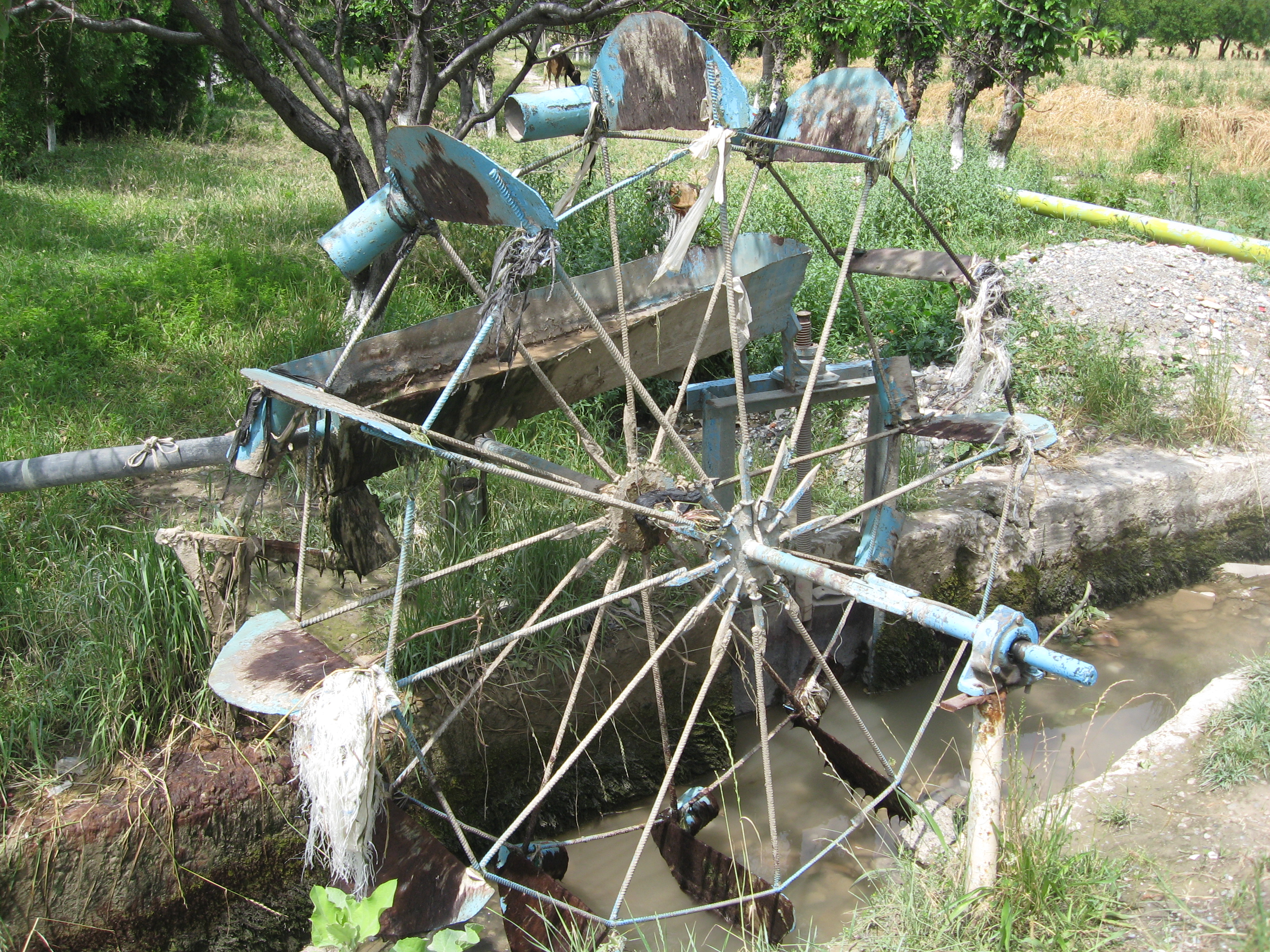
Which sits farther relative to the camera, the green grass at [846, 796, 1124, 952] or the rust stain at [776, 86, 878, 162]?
the rust stain at [776, 86, 878, 162]

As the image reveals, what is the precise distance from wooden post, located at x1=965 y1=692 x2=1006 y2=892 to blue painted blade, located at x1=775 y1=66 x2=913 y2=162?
1.98 metres

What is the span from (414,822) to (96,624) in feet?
4.35

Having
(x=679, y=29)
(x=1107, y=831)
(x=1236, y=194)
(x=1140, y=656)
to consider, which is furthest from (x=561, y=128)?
(x=1236, y=194)

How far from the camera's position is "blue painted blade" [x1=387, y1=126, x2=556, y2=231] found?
8.47 feet

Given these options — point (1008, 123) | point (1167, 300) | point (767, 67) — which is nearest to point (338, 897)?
point (1167, 300)

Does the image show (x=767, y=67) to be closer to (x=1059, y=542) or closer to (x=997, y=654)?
(x=1059, y=542)

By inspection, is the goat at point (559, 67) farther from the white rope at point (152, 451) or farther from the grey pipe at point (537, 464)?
the white rope at point (152, 451)

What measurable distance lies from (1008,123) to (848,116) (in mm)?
7976

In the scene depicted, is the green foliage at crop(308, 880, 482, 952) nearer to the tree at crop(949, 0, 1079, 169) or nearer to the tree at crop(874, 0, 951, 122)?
the tree at crop(949, 0, 1079, 169)

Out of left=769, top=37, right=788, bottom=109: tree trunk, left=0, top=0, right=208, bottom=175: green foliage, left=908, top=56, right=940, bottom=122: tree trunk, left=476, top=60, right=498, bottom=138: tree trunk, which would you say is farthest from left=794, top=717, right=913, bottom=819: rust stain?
left=769, top=37, right=788, bottom=109: tree trunk

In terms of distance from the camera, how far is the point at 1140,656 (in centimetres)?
495

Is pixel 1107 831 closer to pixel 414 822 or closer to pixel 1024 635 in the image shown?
pixel 1024 635

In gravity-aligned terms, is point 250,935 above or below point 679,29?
below

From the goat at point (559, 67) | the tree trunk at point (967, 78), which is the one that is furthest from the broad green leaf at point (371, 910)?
the tree trunk at point (967, 78)
